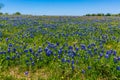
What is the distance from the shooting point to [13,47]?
395 inches

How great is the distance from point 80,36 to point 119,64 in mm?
5561

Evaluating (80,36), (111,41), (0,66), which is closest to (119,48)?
(111,41)

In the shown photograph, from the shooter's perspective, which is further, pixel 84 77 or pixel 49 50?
pixel 49 50

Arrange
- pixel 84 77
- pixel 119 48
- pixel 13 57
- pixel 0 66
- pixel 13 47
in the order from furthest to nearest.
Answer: pixel 119 48 → pixel 13 47 → pixel 13 57 → pixel 0 66 → pixel 84 77

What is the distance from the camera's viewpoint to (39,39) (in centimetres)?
1259

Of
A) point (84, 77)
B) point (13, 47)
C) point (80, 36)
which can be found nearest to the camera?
point (84, 77)

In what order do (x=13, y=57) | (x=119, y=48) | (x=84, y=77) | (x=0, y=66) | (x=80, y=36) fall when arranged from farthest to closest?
(x=80, y=36) → (x=119, y=48) → (x=13, y=57) → (x=0, y=66) → (x=84, y=77)

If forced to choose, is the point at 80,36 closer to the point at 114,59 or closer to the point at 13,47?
the point at 13,47

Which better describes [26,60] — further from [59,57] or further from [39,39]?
[39,39]

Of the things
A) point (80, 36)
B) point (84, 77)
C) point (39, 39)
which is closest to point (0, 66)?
point (84, 77)

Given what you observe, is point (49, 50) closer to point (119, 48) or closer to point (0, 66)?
point (0, 66)

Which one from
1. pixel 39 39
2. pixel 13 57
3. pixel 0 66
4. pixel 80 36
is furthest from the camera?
pixel 80 36

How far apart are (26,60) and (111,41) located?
5270 millimetres

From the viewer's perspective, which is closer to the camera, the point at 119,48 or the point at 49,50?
the point at 49,50
